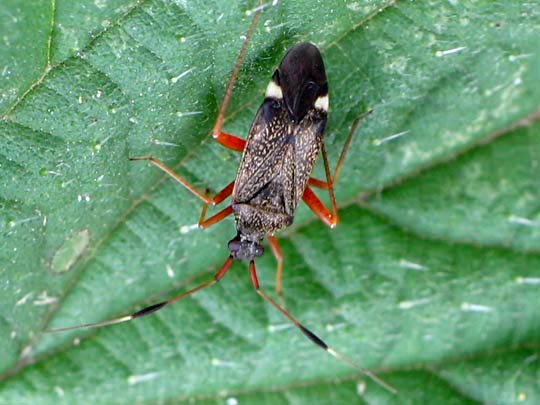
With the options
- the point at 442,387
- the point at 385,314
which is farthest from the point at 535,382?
the point at 385,314

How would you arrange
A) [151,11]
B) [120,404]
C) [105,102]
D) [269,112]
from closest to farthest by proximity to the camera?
[151,11]
[105,102]
[269,112]
[120,404]

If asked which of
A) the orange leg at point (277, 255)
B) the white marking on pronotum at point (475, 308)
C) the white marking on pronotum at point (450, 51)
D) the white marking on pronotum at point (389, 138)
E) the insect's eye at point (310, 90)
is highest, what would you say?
the insect's eye at point (310, 90)

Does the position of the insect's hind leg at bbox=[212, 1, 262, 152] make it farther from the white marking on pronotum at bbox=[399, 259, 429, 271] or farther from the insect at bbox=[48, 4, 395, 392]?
the white marking on pronotum at bbox=[399, 259, 429, 271]

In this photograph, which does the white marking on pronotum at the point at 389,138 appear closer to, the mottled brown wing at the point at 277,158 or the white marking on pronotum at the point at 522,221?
the mottled brown wing at the point at 277,158

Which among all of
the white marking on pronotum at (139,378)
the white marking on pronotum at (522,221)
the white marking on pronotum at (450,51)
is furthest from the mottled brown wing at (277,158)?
the white marking on pronotum at (522,221)

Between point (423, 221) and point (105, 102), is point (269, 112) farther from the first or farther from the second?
point (423, 221)

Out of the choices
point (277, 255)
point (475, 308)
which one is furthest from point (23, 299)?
point (475, 308)

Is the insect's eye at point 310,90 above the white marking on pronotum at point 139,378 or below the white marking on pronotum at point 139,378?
→ above
